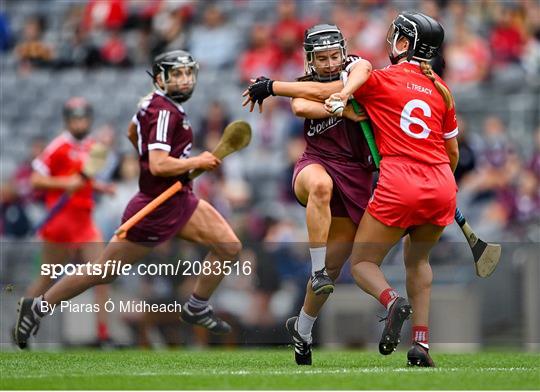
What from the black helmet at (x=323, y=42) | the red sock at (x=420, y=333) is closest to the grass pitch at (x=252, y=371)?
the red sock at (x=420, y=333)

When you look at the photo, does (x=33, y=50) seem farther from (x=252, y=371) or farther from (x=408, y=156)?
(x=408, y=156)

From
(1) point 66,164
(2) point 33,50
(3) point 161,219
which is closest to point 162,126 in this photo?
(3) point 161,219

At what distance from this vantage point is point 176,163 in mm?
9961

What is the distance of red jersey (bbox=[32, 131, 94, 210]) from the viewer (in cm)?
1236

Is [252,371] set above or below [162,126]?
below

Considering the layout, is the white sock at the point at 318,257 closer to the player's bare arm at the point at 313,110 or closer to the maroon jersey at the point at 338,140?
the maroon jersey at the point at 338,140

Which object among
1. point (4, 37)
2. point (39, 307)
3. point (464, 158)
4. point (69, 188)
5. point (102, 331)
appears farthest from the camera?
point (4, 37)

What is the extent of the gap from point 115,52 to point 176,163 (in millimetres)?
9233

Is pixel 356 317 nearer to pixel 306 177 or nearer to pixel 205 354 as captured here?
pixel 205 354

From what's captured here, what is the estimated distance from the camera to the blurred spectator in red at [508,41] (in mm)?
16562

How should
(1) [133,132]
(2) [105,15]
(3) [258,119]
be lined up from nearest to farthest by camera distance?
(1) [133,132], (3) [258,119], (2) [105,15]

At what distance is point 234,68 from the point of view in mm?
18016

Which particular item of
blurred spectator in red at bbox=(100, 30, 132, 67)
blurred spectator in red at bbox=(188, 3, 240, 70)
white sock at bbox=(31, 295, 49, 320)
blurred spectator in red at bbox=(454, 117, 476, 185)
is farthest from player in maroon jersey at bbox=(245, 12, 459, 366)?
blurred spectator in red at bbox=(100, 30, 132, 67)

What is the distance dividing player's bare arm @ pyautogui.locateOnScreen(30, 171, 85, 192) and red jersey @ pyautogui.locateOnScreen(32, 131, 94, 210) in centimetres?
5
